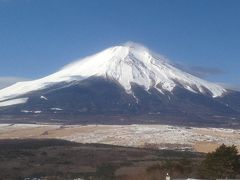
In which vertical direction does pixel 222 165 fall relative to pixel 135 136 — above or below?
below

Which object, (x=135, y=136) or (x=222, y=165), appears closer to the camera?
(x=222, y=165)

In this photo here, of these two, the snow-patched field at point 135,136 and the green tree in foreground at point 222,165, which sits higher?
the snow-patched field at point 135,136

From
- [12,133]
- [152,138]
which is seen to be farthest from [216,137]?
[12,133]

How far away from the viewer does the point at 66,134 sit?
12788 centimetres

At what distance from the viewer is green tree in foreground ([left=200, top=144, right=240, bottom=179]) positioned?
43031 mm

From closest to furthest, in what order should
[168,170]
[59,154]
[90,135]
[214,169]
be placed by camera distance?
1. [214,169]
2. [168,170]
3. [59,154]
4. [90,135]

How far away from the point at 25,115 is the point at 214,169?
154331 mm

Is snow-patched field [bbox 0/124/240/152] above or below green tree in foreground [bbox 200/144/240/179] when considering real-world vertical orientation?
above

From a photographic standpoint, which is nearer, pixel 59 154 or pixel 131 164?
pixel 131 164

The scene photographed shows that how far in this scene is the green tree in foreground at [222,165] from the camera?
43031 mm

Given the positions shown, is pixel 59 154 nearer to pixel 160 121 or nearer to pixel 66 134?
pixel 66 134

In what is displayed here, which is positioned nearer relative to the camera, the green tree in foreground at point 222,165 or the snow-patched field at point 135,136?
the green tree in foreground at point 222,165

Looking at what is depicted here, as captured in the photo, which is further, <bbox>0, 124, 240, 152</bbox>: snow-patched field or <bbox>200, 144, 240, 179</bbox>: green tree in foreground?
<bbox>0, 124, 240, 152</bbox>: snow-patched field

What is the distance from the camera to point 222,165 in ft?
142
